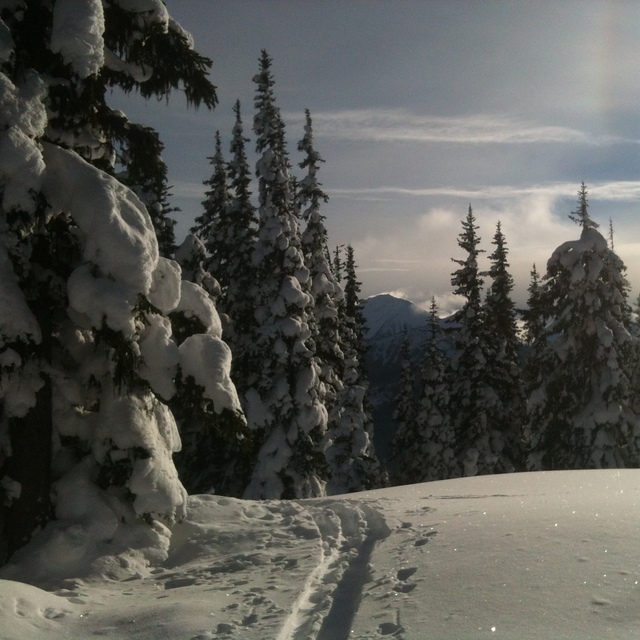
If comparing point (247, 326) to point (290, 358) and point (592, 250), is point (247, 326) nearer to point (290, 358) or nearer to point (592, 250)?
point (290, 358)

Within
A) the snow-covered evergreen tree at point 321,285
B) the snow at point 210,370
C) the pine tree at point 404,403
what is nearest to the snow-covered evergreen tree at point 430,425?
the pine tree at point 404,403

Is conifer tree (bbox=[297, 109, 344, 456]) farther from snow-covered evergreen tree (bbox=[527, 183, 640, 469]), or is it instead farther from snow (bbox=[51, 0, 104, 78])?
snow (bbox=[51, 0, 104, 78])

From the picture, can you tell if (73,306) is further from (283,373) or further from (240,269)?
(240,269)

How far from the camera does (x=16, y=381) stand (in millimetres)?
6102

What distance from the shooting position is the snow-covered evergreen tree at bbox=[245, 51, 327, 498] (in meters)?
20.1

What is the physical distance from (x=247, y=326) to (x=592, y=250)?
531 inches

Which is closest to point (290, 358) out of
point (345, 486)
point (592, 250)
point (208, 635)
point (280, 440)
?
point (280, 440)

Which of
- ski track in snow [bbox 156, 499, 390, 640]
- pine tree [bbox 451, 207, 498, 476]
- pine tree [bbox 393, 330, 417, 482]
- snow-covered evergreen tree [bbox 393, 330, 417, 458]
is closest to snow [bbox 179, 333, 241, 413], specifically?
ski track in snow [bbox 156, 499, 390, 640]

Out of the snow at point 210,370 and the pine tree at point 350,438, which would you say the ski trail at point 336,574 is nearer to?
the snow at point 210,370

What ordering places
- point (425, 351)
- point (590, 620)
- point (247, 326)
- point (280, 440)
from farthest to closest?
point (425, 351) < point (247, 326) < point (280, 440) < point (590, 620)

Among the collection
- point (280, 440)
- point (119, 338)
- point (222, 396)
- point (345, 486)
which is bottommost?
point (345, 486)

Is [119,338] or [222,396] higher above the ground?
[119,338]

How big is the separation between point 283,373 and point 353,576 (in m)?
15.3

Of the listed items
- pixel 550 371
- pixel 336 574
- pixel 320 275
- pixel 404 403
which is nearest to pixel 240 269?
pixel 320 275
